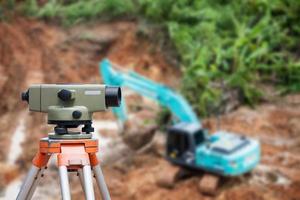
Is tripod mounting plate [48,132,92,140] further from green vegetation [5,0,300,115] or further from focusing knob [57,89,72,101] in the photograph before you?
green vegetation [5,0,300,115]

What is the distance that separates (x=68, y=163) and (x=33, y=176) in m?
0.20

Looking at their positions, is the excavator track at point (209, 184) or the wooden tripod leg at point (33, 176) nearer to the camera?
the wooden tripod leg at point (33, 176)

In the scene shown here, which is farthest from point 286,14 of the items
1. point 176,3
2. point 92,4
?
point 92,4

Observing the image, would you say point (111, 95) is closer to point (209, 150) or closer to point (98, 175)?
point (98, 175)

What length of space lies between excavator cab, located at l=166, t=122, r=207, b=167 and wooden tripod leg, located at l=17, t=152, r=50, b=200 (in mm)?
4465

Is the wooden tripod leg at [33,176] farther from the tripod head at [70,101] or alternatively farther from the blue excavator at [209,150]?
the blue excavator at [209,150]

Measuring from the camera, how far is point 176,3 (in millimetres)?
12672

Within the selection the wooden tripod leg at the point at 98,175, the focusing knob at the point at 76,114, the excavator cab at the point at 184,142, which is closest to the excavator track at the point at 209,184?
the excavator cab at the point at 184,142

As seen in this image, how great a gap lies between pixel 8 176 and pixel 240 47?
5624 mm

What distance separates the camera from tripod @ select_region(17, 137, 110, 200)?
1.83 meters

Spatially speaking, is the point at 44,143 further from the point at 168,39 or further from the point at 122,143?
the point at 168,39

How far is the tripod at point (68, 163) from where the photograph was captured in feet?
6.01

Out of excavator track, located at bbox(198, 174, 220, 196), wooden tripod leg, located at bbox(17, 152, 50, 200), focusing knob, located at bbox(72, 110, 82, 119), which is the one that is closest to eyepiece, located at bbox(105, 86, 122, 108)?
focusing knob, located at bbox(72, 110, 82, 119)

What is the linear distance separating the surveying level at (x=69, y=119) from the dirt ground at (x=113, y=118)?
12.6 feet
